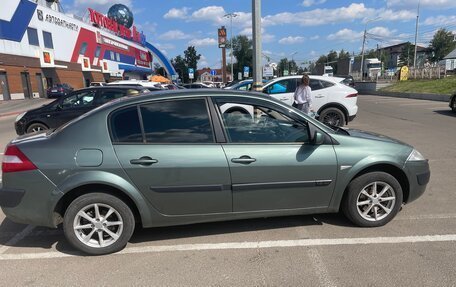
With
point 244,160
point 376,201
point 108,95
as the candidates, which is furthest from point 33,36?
point 376,201

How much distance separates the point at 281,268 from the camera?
3.48 m

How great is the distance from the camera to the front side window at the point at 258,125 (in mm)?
3980

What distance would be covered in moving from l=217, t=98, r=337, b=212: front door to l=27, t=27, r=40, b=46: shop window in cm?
3751

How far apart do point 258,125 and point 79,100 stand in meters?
7.56

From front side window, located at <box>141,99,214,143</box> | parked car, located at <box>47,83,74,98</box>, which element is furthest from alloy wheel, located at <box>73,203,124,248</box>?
parked car, located at <box>47,83,74,98</box>

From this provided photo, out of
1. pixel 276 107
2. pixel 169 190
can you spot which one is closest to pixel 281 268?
pixel 169 190

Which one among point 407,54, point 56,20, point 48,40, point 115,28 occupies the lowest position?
point 407,54

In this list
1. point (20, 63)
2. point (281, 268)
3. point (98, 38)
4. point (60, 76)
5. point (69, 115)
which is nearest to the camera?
point (281, 268)

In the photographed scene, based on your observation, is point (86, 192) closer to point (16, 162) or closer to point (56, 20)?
point (16, 162)

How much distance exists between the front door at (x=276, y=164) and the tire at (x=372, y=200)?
11.3 inches

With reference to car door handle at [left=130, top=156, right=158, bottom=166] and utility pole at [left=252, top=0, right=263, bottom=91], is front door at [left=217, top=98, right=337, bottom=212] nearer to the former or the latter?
car door handle at [left=130, top=156, right=158, bottom=166]

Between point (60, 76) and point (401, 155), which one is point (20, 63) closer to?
point (60, 76)

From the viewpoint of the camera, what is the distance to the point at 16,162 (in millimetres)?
3674

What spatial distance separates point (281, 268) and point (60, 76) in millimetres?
42610
